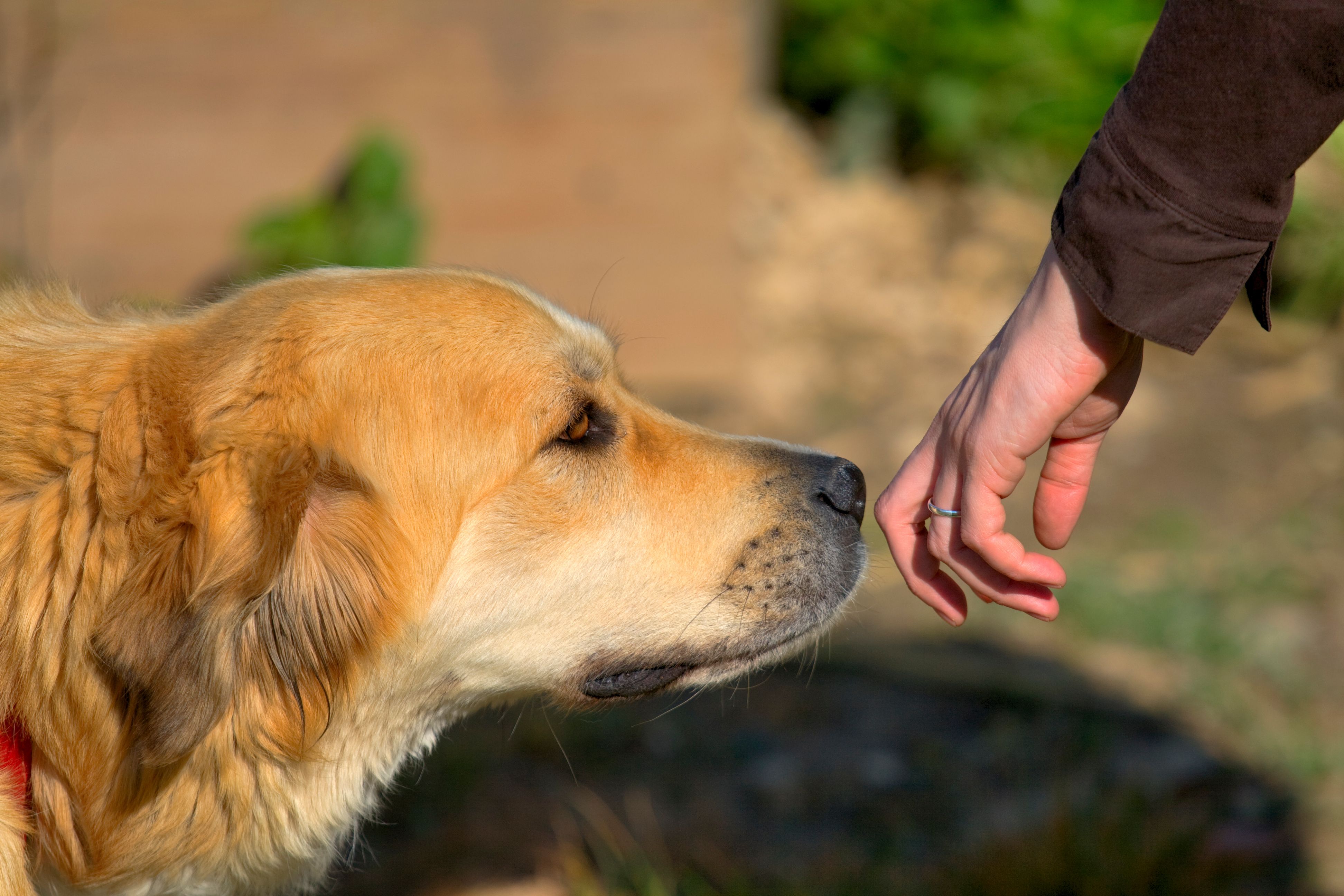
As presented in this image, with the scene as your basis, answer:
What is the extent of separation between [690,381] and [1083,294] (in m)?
4.40

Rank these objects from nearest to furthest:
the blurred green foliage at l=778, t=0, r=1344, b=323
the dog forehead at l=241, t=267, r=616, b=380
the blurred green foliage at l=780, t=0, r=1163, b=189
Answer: the dog forehead at l=241, t=267, r=616, b=380, the blurred green foliage at l=778, t=0, r=1344, b=323, the blurred green foliage at l=780, t=0, r=1163, b=189

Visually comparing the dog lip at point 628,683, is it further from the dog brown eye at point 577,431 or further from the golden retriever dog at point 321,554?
the dog brown eye at point 577,431

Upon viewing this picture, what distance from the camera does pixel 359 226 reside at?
5.09 m

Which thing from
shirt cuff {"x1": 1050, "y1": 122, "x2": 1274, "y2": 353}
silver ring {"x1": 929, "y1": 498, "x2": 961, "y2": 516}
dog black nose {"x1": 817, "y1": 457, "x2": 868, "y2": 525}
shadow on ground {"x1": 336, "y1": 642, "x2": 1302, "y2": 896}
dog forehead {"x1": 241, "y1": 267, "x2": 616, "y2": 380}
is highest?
shirt cuff {"x1": 1050, "y1": 122, "x2": 1274, "y2": 353}

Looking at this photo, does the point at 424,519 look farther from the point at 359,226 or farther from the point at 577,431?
the point at 359,226

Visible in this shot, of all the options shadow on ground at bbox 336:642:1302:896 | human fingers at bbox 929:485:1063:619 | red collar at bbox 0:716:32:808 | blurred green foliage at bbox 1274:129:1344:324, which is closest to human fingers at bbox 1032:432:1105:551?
human fingers at bbox 929:485:1063:619

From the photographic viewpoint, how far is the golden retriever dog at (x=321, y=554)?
189 cm

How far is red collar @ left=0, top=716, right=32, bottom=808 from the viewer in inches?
76.8

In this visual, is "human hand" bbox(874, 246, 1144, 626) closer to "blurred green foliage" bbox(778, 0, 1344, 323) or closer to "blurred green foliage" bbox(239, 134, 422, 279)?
"blurred green foliage" bbox(239, 134, 422, 279)

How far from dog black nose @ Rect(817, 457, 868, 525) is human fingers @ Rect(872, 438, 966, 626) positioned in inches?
12.7

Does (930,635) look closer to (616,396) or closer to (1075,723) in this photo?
(1075,723)

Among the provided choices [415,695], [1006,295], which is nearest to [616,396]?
→ [415,695]

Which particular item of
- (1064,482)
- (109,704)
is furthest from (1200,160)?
(109,704)

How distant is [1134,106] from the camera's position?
1682 millimetres
